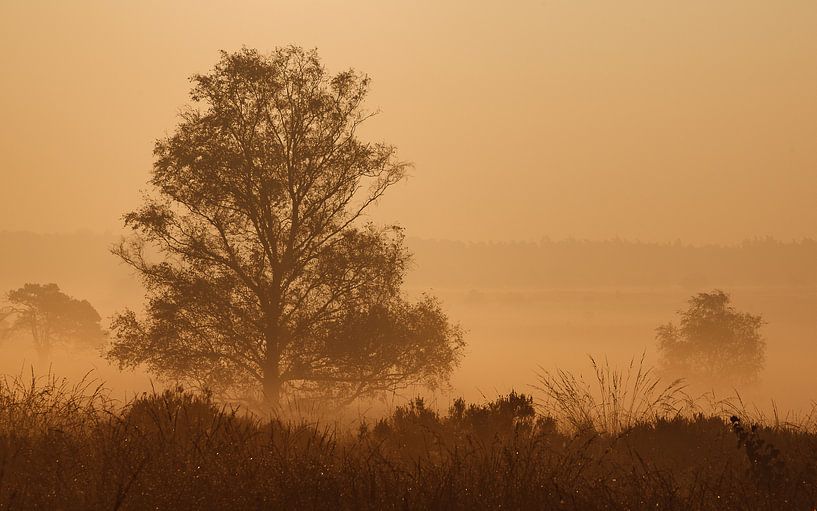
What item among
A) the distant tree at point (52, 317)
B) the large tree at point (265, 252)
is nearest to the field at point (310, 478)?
the large tree at point (265, 252)

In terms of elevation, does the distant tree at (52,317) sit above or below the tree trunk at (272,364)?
above

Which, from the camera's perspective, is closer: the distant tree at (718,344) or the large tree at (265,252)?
the large tree at (265,252)

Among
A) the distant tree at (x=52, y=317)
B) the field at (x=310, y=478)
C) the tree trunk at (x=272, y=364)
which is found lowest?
the field at (x=310, y=478)

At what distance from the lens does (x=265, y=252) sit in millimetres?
21547

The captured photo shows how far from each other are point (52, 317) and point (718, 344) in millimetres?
51811

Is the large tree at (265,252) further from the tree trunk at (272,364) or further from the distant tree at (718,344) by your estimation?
the distant tree at (718,344)

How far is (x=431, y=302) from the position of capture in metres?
23.2

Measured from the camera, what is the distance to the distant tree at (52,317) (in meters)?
55.9

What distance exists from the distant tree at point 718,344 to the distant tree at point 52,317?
46.4 metres

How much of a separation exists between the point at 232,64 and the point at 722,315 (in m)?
45.0

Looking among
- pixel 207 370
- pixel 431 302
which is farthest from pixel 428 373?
pixel 207 370

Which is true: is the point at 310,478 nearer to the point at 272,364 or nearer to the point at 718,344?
the point at 272,364

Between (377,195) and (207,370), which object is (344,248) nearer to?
(377,195)

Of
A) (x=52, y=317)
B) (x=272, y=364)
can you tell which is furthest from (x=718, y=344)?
(x=52, y=317)
